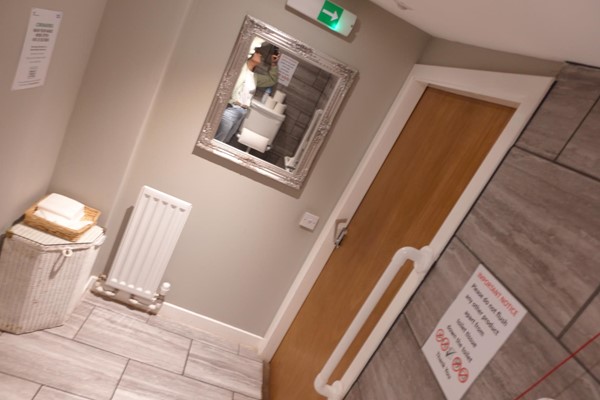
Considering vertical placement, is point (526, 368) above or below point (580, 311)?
below

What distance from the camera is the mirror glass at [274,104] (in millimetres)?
2055

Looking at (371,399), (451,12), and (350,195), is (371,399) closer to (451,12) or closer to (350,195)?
(350,195)

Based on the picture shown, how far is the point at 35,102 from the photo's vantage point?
1580 mm

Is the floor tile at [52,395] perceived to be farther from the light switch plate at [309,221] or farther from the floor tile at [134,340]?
the light switch plate at [309,221]

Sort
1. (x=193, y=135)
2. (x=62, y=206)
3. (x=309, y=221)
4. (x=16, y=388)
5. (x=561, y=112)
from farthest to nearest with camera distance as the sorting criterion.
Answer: (x=309, y=221)
(x=193, y=135)
(x=62, y=206)
(x=16, y=388)
(x=561, y=112)

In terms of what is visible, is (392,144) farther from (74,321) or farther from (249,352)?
(74,321)

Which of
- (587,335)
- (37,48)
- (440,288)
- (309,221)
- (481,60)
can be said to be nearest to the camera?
(587,335)

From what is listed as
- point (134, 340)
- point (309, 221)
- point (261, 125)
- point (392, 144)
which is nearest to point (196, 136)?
point (261, 125)

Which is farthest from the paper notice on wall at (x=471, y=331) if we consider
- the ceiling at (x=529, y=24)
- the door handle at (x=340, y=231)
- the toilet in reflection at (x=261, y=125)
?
the toilet in reflection at (x=261, y=125)

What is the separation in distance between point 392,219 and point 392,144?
1.73 ft

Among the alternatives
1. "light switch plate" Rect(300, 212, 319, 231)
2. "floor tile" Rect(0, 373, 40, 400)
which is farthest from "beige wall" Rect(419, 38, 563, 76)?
"floor tile" Rect(0, 373, 40, 400)

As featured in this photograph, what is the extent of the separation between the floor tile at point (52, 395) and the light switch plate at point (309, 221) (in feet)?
4.64

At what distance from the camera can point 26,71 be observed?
1.41 metres

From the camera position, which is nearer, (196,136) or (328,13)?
(328,13)
